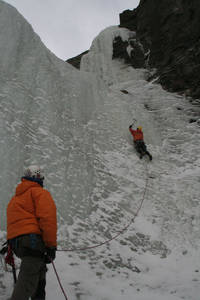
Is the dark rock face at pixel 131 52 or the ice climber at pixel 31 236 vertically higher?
the dark rock face at pixel 131 52

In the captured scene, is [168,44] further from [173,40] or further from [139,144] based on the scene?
[139,144]

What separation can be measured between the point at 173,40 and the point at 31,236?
14.1m

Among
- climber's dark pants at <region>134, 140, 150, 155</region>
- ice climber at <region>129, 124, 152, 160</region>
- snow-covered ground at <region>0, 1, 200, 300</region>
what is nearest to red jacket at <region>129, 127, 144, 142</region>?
ice climber at <region>129, 124, 152, 160</region>

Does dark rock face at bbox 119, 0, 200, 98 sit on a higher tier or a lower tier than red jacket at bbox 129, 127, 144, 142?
higher

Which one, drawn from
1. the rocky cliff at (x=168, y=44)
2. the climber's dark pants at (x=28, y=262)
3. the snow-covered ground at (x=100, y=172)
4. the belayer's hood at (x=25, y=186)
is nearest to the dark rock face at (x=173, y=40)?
the rocky cliff at (x=168, y=44)

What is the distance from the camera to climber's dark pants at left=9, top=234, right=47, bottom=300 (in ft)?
7.77

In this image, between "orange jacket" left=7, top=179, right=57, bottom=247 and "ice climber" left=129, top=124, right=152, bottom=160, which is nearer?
"orange jacket" left=7, top=179, right=57, bottom=247

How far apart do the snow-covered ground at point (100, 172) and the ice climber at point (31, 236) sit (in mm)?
717

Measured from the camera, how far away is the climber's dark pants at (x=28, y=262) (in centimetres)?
237

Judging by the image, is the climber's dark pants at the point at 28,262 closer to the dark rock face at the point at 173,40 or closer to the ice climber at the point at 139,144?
the ice climber at the point at 139,144

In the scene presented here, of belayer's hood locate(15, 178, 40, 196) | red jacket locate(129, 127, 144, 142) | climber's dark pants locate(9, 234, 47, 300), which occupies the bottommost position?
climber's dark pants locate(9, 234, 47, 300)

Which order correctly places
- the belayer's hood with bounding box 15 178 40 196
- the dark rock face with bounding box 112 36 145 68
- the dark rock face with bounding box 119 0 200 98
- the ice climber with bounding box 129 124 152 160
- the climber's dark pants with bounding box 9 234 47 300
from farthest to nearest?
1. the dark rock face with bounding box 112 36 145 68
2. the dark rock face with bounding box 119 0 200 98
3. the ice climber with bounding box 129 124 152 160
4. the belayer's hood with bounding box 15 178 40 196
5. the climber's dark pants with bounding box 9 234 47 300

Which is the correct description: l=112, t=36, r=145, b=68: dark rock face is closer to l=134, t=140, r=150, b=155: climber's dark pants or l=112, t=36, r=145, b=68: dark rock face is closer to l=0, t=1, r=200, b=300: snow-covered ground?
l=0, t=1, r=200, b=300: snow-covered ground

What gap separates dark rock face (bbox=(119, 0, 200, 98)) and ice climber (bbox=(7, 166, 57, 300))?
987 centimetres
